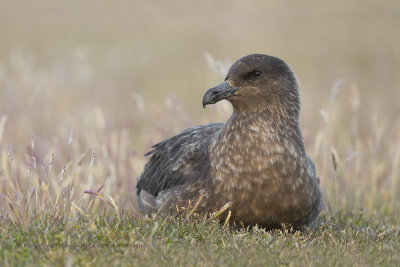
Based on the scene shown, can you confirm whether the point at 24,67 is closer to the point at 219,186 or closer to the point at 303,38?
the point at 219,186

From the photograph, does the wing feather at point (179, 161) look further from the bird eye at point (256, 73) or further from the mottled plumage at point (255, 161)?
the bird eye at point (256, 73)

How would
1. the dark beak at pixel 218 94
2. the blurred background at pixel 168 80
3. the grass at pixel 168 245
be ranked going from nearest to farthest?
the grass at pixel 168 245, the dark beak at pixel 218 94, the blurred background at pixel 168 80

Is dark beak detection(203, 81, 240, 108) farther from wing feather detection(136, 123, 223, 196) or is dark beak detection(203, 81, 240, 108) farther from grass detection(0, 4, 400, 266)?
grass detection(0, 4, 400, 266)

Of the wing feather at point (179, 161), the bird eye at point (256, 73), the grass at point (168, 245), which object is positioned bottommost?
the grass at point (168, 245)

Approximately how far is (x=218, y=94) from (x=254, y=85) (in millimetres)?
317

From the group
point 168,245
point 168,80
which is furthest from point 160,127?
point 168,80

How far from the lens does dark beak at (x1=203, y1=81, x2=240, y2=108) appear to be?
519 cm

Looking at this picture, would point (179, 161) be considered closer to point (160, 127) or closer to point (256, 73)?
point (256, 73)

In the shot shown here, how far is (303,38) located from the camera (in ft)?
50.9

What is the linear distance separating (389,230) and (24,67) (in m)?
5.93

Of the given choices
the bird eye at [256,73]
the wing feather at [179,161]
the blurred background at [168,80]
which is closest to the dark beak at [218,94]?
the bird eye at [256,73]

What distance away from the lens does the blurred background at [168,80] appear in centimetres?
722

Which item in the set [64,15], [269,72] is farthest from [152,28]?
[269,72]

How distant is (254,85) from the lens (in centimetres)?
525
